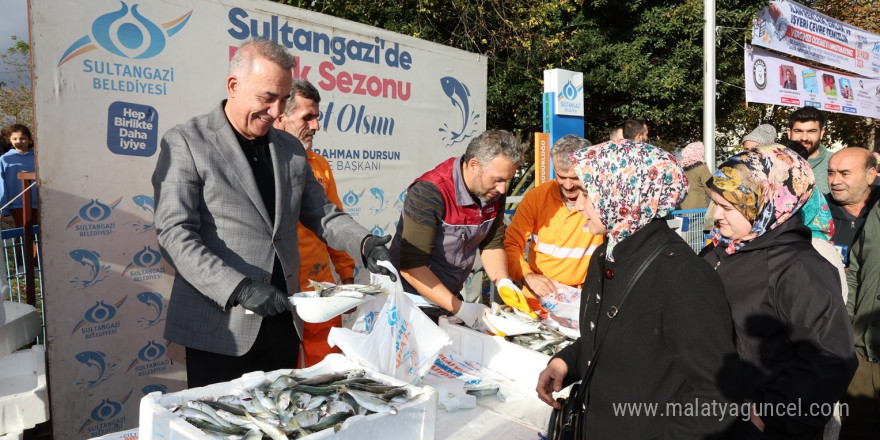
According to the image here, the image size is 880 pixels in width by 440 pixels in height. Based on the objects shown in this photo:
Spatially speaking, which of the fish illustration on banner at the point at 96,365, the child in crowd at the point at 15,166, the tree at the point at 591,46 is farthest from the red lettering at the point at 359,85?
the tree at the point at 591,46

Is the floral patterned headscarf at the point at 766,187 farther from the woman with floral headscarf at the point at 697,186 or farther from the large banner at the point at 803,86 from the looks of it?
the large banner at the point at 803,86

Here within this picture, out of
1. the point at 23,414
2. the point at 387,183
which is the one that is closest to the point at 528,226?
the point at 387,183

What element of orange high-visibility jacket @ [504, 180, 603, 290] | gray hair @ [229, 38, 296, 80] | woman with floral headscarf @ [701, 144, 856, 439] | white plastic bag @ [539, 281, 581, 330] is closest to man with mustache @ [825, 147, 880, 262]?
orange high-visibility jacket @ [504, 180, 603, 290]

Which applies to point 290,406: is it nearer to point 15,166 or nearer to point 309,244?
point 309,244

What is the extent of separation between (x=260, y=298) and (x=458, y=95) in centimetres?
373

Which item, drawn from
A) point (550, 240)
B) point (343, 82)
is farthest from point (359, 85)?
point (550, 240)

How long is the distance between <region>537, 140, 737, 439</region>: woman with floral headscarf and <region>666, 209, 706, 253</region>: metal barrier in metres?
4.71

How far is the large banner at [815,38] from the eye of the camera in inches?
438

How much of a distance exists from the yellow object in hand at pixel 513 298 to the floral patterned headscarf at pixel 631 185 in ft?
3.92

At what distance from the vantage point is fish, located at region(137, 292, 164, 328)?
320 cm

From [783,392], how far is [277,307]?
1.59 m

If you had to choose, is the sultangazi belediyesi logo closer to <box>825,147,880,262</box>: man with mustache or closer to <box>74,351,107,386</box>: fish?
<box>74,351,107,386</box>: fish

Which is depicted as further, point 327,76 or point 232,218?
point 327,76

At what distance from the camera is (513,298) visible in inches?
116
